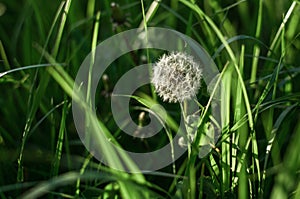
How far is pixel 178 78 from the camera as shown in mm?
870

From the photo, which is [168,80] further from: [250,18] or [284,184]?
[250,18]

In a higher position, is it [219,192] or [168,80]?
[168,80]

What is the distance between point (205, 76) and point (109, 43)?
343mm

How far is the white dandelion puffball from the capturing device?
0.87 m

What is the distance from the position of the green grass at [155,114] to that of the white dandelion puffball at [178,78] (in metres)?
0.04

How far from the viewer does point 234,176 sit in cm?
89

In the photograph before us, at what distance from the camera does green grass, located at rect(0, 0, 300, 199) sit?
0.86 meters

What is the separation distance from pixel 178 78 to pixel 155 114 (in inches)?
3.4

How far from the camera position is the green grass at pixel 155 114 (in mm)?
855

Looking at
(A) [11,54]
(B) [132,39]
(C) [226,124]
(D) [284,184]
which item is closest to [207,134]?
(C) [226,124]

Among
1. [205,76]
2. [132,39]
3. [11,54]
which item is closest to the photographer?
[205,76]

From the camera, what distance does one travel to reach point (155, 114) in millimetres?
924

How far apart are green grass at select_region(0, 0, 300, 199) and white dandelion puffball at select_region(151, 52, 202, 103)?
0.04 m

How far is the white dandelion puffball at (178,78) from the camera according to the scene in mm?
868
